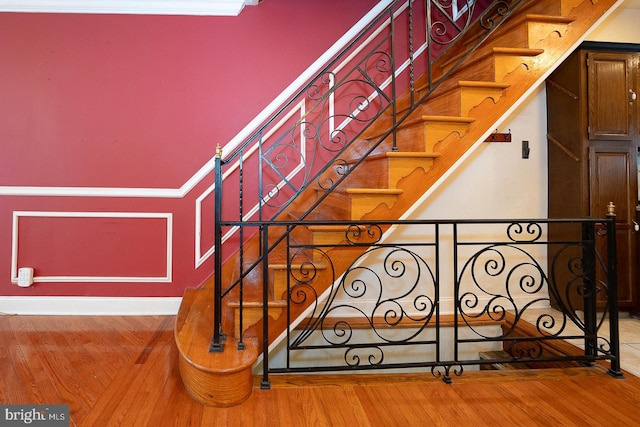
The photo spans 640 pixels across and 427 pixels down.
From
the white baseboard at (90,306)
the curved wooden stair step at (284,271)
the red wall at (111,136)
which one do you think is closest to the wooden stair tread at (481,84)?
the curved wooden stair step at (284,271)

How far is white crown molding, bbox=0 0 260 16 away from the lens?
3.16 m

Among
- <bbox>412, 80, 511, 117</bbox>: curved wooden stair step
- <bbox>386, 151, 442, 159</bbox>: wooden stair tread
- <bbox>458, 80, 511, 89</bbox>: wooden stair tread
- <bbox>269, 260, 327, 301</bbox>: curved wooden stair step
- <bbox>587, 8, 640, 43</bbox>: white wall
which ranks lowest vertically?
<bbox>269, 260, 327, 301</bbox>: curved wooden stair step

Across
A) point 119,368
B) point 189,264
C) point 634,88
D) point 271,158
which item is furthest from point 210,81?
point 634,88

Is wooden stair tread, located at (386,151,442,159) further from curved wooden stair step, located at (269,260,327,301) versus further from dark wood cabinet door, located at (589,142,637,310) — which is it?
dark wood cabinet door, located at (589,142,637,310)

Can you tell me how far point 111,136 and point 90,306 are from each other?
137cm

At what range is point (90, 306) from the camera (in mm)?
3186

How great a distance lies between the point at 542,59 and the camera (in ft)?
7.75

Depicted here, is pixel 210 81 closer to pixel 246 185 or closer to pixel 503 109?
pixel 246 185

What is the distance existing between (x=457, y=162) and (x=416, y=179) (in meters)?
0.28

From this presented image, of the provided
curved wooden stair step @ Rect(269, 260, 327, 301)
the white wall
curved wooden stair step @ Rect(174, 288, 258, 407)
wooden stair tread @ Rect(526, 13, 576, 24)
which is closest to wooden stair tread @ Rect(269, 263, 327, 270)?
curved wooden stair step @ Rect(269, 260, 327, 301)

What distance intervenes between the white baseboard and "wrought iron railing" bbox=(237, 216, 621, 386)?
39.5 inches

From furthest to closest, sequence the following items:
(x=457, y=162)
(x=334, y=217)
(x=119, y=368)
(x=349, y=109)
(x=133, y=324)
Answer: (x=349, y=109)
(x=133, y=324)
(x=334, y=217)
(x=457, y=162)
(x=119, y=368)

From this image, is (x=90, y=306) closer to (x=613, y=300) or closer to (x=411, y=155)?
(x=411, y=155)

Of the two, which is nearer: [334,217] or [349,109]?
[334,217]
